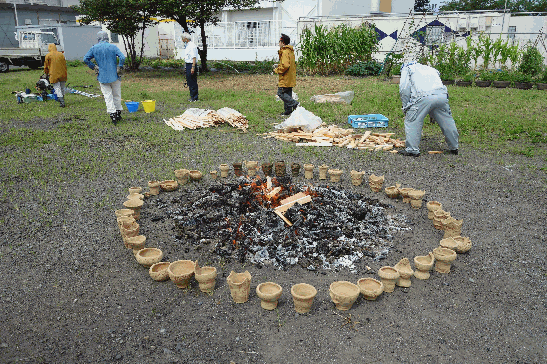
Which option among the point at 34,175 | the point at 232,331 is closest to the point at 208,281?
the point at 232,331

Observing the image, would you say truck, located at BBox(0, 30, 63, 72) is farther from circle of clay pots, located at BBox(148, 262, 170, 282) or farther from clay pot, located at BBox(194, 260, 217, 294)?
clay pot, located at BBox(194, 260, 217, 294)

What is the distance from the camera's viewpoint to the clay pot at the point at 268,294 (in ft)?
10.8

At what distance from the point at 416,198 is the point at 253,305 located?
289cm

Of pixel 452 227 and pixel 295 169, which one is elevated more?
pixel 295 169

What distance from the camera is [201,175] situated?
630 cm

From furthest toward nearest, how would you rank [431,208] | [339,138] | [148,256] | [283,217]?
[339,138]
[431,208]
[283,217]
[148,256]

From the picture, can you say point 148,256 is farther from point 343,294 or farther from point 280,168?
point 280,168

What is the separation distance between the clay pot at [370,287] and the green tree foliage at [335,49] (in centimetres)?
1653

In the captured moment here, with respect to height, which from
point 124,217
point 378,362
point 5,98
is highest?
point 5,98

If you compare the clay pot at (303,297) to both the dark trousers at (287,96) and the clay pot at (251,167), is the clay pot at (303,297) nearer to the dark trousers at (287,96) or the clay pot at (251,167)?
the clay pot at (251,167)

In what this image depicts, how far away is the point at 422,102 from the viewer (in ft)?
23.1

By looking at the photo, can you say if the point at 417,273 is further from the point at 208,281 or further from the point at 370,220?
the point at 208,281

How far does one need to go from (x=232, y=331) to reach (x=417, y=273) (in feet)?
6.24

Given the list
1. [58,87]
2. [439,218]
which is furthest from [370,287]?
[58,87]
